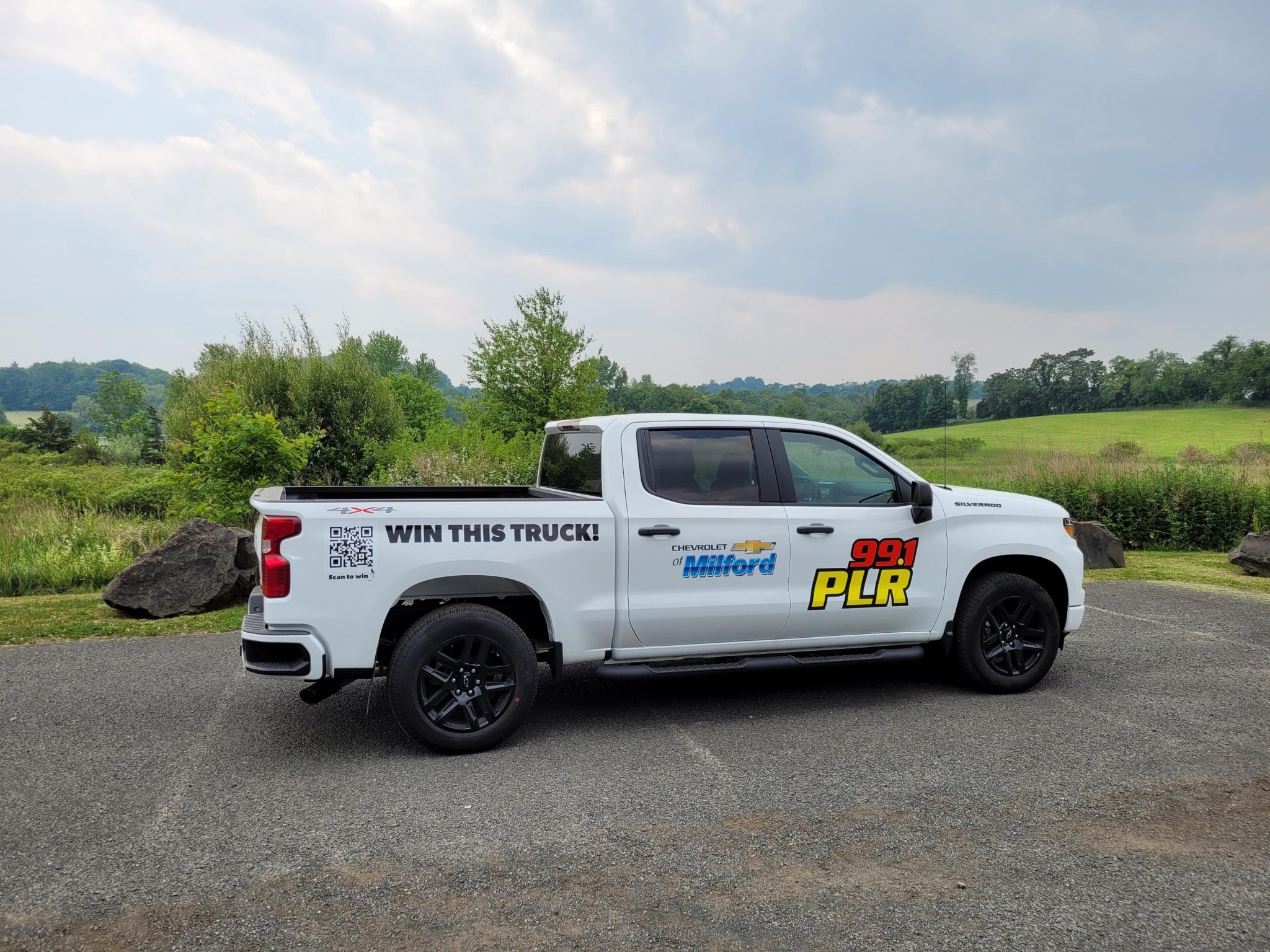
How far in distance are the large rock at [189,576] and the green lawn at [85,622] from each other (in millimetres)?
133

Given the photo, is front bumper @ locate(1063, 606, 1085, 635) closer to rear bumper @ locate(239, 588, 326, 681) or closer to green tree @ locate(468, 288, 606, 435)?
rear bumper @ locate(239, 588, 326, 681)

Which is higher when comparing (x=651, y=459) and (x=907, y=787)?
(x=651, y=459)

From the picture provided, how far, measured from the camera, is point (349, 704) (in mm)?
5711

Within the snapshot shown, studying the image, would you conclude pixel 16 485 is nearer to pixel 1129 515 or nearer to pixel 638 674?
pixel 638 674

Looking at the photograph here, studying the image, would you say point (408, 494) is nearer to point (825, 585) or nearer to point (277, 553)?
point (277, 553)

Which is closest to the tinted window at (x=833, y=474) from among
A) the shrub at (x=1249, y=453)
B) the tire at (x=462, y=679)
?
the tire at (x=462, y=679)

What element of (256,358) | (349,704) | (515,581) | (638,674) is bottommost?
(349,704)

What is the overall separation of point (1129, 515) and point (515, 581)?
1418 centimetres

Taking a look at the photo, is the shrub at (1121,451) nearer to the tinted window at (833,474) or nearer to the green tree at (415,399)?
the tinted window at (833,474)

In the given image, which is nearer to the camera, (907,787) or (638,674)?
(907,787)

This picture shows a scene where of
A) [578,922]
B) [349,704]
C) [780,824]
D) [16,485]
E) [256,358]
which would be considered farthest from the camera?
[256,358]

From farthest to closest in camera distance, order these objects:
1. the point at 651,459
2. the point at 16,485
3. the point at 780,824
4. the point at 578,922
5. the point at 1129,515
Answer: the point at 16,485, the point at 1129,515, the point at 651,459, the point at 780,824, the point at 578,922

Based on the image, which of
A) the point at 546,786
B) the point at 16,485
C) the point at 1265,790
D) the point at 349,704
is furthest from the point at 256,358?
the point at 1265,790

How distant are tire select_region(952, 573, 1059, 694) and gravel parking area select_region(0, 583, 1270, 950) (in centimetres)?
26
